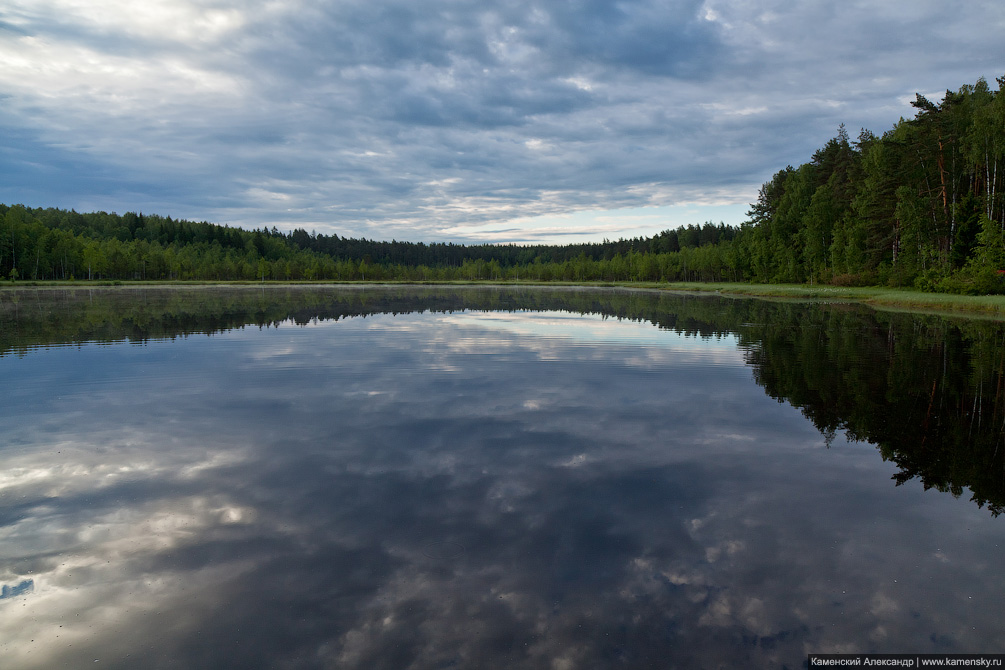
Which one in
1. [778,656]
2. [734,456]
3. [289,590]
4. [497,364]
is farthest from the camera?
[497,364]

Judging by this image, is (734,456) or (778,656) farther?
(734,456)

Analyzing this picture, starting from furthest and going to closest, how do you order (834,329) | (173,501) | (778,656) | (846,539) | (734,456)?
(834,329), (734,456), (173,501), (846,539), (778,656)

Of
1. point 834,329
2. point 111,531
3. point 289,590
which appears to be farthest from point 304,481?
point 834,329

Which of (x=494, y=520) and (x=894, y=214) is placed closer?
(x=494, y=520)

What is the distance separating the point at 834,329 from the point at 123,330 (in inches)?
1536

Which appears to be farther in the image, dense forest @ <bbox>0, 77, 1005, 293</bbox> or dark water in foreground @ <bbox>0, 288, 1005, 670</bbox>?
dense forest @ <bbox>0, 77, 1005, 293</bbox>

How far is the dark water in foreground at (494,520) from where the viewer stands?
5.13 meters

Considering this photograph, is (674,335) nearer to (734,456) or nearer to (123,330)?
(734,456)

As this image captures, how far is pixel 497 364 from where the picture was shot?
66.6ft

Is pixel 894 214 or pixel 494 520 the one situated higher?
pixel 894 214

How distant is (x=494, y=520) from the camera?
7488 millimetres

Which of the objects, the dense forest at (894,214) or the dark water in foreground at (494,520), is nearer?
the dark water in foreground at (494,520)

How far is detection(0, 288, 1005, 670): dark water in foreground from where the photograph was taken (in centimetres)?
513

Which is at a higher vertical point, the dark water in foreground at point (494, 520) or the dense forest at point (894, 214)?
the dense forest at point (894, 214)
